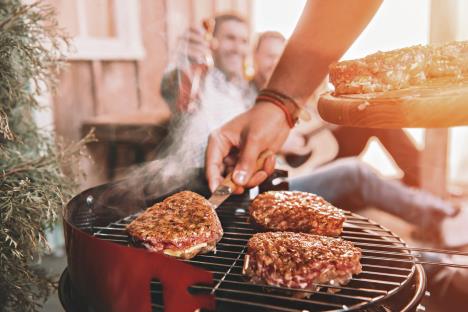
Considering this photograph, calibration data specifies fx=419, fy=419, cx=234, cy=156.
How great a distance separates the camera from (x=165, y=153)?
4422 mm

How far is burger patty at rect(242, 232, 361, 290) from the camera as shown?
158 centimetres

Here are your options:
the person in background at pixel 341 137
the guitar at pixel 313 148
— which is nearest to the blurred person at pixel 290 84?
the person in background at pixel 341 137

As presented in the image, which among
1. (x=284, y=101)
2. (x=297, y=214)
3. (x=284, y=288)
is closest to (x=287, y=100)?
(x=284, y=101)

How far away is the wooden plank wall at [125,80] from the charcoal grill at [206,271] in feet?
9.53

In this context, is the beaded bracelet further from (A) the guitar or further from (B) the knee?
(A) the guitar

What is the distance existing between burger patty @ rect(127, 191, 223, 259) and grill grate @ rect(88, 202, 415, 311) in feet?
0.21

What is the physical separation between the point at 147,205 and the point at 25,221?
0.70 metres

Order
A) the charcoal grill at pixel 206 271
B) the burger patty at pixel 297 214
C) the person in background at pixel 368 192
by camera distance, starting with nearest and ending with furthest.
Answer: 1. the charcoal grill at pixel 206 271
2. the burger patty at pixel 297 214
3. the person in background at pixel 368 192

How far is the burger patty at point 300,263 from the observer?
1579 millimetres

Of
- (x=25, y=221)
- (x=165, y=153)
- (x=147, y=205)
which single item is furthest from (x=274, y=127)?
(x=165, y=153)

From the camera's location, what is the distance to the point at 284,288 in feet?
4.91

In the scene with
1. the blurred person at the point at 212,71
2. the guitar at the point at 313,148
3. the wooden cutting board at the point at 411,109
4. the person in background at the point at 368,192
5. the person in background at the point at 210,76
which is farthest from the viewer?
the guitar at the point at 313,148

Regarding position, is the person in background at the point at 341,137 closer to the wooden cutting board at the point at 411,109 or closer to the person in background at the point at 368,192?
the person in background at the point at 368,192

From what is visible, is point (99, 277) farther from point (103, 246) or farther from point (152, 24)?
point (152, 24)
